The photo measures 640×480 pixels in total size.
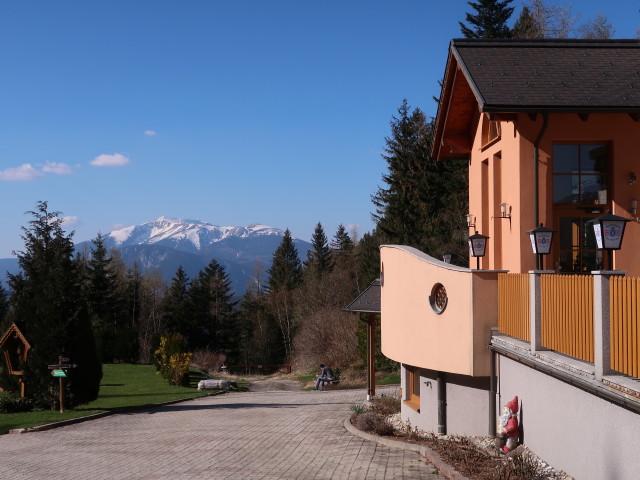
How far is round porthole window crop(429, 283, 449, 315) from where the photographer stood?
1461 cm

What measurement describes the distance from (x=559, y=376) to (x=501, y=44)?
1040 cm

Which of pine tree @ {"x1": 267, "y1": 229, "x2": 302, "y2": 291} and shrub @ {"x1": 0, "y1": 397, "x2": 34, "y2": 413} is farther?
pine tree @ {"x1": 267, "y1": 229, "x2": 302, "y2": 291}

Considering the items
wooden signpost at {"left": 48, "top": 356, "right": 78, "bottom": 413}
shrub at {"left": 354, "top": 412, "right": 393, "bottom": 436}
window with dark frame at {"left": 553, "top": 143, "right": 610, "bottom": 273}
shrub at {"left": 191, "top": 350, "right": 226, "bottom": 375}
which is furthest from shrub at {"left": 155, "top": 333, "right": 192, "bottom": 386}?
window with dark frame at {"left": 553, "top": 143, "right": 610, "bottom": 273}

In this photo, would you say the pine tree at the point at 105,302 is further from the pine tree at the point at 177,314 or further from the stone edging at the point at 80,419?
the stone edging at the point at 80,419

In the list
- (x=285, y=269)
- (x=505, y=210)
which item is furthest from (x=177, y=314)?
(x=505, y=210)

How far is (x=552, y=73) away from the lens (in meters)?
16.3

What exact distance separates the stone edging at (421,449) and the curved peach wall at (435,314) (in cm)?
161

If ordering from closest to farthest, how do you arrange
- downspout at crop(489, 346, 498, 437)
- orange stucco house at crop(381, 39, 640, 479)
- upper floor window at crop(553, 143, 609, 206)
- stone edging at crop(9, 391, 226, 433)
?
1. orange stucco house at crop(381, 39, 640, 479)
2. downspout at crop(489, 346, 498, 437)
3. upper floor window at crop(553, 143, 609, 206)
4. stone edging at crop(9, 391, 226, 433)

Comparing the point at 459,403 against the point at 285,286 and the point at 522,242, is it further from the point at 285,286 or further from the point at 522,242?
the point at 285,286

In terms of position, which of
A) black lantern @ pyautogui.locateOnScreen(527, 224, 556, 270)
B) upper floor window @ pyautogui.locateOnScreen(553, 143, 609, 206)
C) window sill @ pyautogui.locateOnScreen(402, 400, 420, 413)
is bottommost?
window sill @ pyautogui.locateOnScreen(402, 400, 420, 413)

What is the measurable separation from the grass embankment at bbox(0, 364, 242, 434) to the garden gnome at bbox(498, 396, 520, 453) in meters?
14.8

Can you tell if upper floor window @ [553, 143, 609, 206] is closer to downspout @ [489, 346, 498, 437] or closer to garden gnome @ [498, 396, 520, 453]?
downspout @ [489, 346, 498, 437]

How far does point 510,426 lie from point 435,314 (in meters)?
3.56

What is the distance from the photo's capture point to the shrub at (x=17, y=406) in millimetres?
25172
